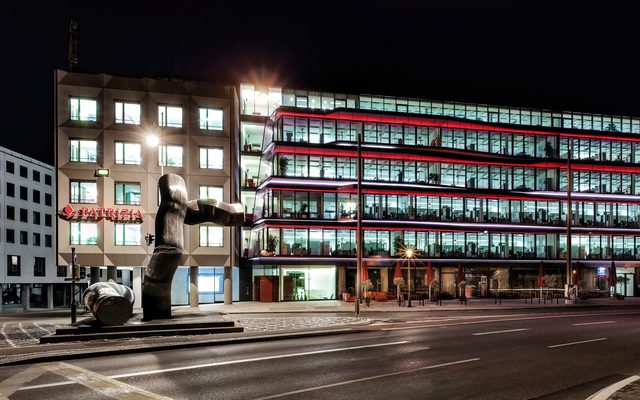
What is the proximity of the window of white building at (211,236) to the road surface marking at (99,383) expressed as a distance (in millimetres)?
26530

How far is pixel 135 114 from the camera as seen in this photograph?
38906 millimetres

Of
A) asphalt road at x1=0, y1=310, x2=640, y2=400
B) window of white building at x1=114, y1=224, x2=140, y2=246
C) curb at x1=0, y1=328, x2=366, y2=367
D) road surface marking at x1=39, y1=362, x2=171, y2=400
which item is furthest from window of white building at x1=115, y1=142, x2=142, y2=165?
road surface marking at x1=39, y1=362, x2=171, y2=400

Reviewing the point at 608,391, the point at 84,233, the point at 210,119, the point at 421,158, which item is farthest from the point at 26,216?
the point at 608,391

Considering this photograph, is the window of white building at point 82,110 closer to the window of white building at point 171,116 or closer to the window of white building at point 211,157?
the window of white building at point 171,116

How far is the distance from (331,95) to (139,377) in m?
44.1

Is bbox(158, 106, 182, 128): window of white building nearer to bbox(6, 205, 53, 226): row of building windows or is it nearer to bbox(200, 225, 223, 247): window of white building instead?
bbox(200, 225, 223, 247): window of white building

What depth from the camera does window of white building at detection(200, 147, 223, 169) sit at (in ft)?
131

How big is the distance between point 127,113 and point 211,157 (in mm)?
7277

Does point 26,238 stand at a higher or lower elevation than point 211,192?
lower

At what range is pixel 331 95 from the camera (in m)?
52.2

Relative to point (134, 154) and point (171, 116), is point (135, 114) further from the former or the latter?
point (134, 154)

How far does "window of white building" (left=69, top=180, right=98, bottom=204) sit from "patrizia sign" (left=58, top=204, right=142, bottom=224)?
85 centimetres

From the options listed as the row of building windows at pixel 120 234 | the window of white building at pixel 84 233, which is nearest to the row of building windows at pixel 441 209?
the row of building windows at pixel 120 234

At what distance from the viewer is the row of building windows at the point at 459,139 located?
48.9 meters
